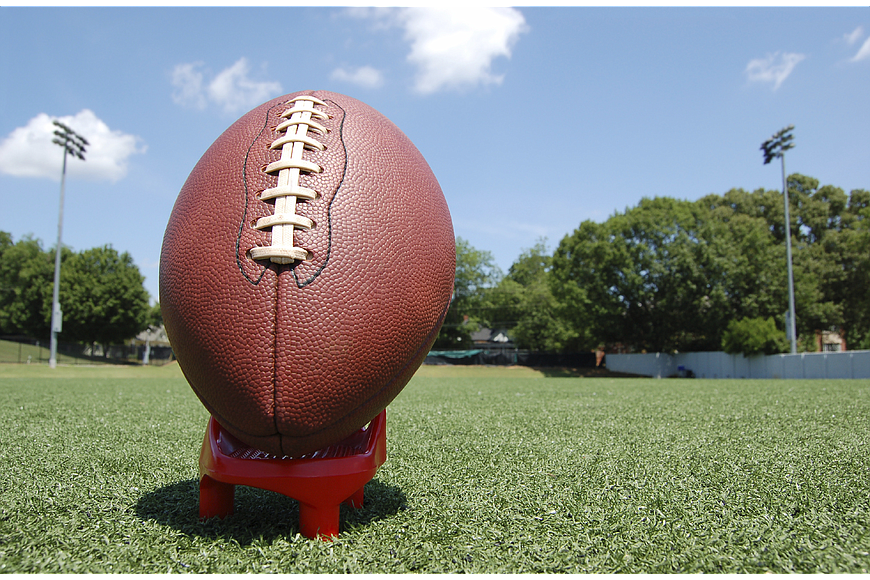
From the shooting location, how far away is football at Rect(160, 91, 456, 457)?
79.4 inches

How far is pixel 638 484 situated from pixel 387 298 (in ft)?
6.52

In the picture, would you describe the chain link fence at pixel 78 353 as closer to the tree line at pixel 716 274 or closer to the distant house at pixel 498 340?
the tree line at pixel 716 274

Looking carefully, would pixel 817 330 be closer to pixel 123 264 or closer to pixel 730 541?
pixel 730 541

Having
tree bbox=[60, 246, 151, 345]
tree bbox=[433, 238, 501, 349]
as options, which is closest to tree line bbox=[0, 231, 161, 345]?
tree bbox=[60, 246, 151, 345]

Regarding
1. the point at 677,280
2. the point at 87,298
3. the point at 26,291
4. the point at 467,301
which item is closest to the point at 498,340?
the point at 467,301

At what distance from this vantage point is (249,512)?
102 inches

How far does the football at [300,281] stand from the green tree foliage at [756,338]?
2218 cm

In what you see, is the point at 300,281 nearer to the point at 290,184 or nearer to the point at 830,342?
the point at 290,184

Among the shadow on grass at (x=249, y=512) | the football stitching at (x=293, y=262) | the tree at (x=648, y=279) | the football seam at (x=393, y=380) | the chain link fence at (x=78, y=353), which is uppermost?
the tree at (x=648, y=279)

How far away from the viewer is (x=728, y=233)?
24156 millimetres

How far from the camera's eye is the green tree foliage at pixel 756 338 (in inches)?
815

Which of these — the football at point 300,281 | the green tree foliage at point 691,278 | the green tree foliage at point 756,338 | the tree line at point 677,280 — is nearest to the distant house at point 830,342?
the tree line at point 677,280

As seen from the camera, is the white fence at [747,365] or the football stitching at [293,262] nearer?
the football stitching at [293,262]

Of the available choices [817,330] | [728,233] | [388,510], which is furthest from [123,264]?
[817,330]
